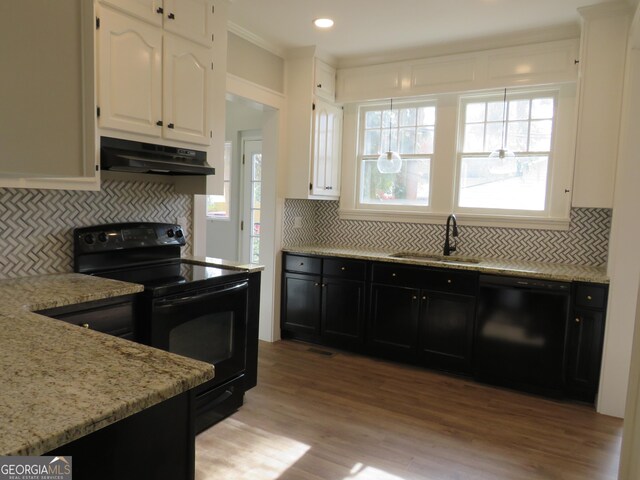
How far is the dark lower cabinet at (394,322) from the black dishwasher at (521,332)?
51 centimetres

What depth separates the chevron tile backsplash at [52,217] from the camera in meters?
2.24

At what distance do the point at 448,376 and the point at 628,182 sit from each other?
6.11 ft

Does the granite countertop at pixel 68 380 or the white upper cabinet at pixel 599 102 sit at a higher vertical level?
the white upper cabinet at pixel 599 102

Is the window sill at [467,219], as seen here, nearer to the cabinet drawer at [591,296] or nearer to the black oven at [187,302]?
the cabinet drawer at [591,296]

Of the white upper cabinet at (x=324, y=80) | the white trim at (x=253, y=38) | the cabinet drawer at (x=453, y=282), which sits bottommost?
the cabinet drawer at (x=453, y=282)

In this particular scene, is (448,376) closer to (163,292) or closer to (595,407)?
(595,407)

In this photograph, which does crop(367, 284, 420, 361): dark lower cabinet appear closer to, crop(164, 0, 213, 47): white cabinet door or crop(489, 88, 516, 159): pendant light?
crop(489, 88, 516, 159): pendant light

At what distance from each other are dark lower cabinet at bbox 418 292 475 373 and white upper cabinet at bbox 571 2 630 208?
1.11m

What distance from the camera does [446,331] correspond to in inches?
137

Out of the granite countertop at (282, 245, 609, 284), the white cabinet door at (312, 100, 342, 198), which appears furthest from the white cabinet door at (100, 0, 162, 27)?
the granite countertop at (282, 245, 609, 284)

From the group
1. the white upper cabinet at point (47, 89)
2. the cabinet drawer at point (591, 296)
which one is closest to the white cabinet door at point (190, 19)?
the white upper cabinet at point (47, 89)

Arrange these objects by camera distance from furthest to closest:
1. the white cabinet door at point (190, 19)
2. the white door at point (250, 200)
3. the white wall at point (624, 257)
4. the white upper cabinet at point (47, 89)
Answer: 1. the white door at point (250, 200)
2. the white wall at point (624, 257)
3. the white cabinet door at point (190, 19)
4. the white upper cabinet at point (47, 89)

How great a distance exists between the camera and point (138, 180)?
288 centimetres

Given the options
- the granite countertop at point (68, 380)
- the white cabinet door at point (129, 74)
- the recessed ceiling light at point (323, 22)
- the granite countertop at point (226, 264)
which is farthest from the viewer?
the recessed ceiling light at point (323, 22)
